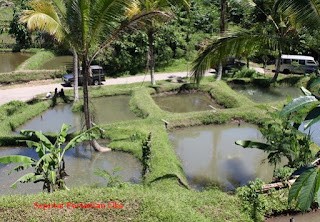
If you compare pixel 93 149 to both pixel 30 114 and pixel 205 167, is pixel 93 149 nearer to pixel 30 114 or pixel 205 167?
pixel 205 167

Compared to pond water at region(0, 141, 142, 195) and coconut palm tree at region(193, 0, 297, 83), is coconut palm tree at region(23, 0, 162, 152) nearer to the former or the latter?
coconut palm tree at region(193, 0, 297, 83)

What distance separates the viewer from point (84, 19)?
904cm

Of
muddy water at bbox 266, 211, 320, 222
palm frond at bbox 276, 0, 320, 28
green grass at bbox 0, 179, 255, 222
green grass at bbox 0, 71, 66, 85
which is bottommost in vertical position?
muddy water at bbox 266, 211, 320, 222

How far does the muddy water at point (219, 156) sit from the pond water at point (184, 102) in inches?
123

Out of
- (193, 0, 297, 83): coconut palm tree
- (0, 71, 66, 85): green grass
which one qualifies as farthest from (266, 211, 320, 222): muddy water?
(0, 71, 66, 85): green grass

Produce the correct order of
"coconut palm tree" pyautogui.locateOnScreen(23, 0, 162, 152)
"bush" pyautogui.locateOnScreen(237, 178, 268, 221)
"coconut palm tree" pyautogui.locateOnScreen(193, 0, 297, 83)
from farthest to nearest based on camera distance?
1. "coconut palm tree" pyautogui.locateOnScreen(23, 0, 162, 152)
2. "coconut palm tree" pyautogui.locateOnScreen(193, 0, 297, 83)
3. "bush" pyautogui.locateOnScreen(237, 178, 268, 221)

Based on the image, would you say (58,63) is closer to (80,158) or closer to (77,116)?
(77,116)

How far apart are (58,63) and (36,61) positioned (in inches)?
80.5

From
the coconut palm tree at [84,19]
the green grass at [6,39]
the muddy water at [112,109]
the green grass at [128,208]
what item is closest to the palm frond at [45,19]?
the coconut palm tree at [84,19]

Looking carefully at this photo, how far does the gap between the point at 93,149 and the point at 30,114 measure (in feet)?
16.4

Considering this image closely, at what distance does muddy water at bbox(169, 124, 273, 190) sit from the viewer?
32.7 feet

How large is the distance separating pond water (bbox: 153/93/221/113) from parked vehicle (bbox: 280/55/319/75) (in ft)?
27.0

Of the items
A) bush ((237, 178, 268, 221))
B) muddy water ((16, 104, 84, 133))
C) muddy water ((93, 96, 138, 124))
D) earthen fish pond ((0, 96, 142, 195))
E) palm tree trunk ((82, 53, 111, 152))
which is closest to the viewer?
bush ((237, 178, 268, 221))

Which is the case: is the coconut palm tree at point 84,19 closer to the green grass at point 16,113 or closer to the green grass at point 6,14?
the green grass at point 16,113
